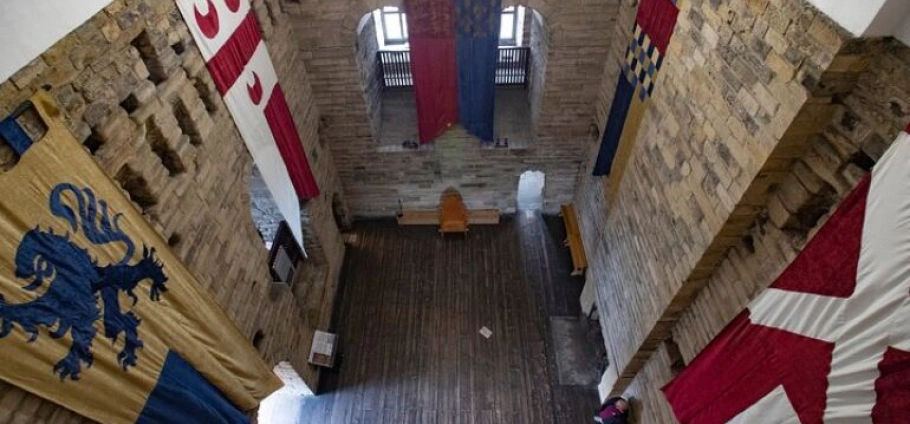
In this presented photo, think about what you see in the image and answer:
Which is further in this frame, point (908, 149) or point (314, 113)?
point (314, 113)

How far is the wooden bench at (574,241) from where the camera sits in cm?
851

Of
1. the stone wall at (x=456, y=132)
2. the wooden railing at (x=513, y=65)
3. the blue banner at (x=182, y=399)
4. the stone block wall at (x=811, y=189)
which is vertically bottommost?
the blue banner at (x=182, y=399)

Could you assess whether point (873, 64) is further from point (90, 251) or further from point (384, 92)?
point (384, 92)

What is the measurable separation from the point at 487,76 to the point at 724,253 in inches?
184

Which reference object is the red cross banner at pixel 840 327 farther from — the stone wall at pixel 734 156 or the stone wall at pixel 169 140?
the stone wall at pixel 169 140

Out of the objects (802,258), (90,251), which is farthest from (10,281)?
(802,258)

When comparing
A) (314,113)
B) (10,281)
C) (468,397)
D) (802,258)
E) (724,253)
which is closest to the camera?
(10,281)

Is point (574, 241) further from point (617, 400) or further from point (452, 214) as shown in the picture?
point (617, 400)

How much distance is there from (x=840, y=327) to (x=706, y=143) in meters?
1.87

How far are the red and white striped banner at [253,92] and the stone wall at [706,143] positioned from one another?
4526mm

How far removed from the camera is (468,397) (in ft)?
23.5

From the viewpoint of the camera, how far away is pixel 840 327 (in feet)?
8.67

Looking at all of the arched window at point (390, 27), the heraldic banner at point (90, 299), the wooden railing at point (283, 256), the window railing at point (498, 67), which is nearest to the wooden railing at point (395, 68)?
the window railing at point (498, 67)

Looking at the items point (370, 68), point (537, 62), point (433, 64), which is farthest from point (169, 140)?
point (537, 62)
